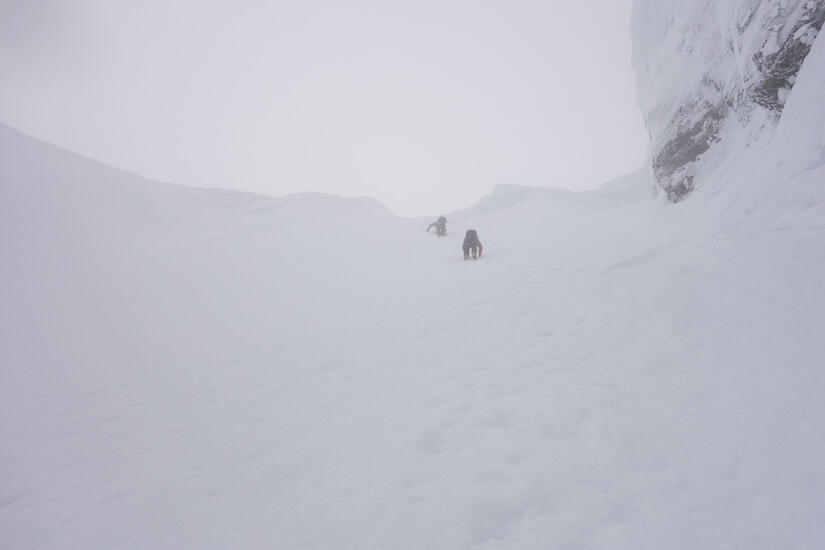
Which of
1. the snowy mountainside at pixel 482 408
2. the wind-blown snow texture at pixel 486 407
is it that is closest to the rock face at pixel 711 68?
the wind-blown snow texture at pixel 486 407

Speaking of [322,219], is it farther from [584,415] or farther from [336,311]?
[584,415]

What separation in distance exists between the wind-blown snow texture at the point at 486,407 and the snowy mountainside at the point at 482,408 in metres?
0.02

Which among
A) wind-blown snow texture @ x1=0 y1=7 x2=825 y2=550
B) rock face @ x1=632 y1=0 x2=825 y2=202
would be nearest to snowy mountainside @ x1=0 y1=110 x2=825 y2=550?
wind-blown snow texture @ x1=0 y1=7 x2=825 y2=550

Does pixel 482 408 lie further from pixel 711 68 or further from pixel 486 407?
pixel 711 68

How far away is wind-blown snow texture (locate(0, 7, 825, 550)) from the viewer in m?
2.52

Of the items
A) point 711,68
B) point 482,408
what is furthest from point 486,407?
point 711,68

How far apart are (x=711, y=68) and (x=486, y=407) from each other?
36.5 ft

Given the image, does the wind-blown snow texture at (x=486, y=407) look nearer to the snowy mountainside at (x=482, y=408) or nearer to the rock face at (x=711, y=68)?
the snowy mountainside at (x=482, y=408)

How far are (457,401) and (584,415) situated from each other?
153cm

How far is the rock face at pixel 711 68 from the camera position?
220 inches

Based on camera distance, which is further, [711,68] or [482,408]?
[711,68]

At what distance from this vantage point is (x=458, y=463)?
129 inches

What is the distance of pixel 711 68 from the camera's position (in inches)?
349

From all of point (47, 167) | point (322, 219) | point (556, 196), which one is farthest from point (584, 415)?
point (556, 196)
